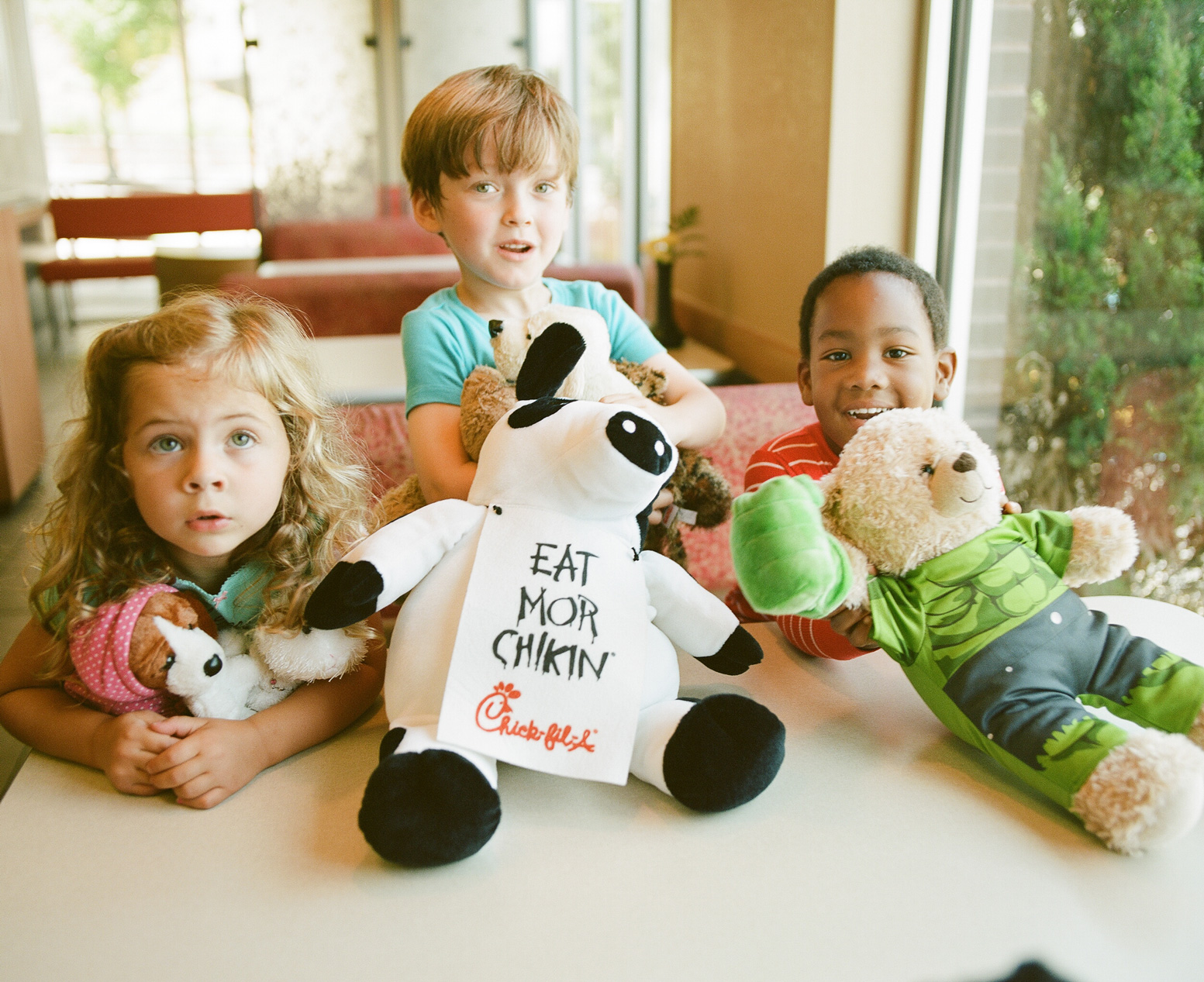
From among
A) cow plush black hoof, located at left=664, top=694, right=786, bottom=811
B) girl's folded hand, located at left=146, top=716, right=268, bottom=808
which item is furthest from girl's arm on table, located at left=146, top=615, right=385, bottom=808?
cow plush black hoof, located at left=664, top=694, right=786, bottom=811

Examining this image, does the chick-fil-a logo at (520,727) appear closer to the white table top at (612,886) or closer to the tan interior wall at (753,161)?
the white table top at (612,886)

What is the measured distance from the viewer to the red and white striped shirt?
1.01 m

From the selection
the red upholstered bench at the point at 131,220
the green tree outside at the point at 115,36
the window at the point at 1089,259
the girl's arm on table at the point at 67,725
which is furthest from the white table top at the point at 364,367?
the green tree outside at the point at 115,36

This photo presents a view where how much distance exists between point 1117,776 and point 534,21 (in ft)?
19.2

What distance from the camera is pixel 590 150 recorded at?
4.56 m

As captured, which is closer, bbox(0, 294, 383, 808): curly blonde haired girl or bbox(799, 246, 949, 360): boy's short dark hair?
bbox(0, 294, 383, 808): curly blonde haired girl

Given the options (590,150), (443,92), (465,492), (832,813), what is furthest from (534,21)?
(832,813)

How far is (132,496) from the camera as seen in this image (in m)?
0.90

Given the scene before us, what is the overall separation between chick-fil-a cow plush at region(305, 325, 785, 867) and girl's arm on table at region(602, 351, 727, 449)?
27 centimetres

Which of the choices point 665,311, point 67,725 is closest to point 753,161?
point 665,311

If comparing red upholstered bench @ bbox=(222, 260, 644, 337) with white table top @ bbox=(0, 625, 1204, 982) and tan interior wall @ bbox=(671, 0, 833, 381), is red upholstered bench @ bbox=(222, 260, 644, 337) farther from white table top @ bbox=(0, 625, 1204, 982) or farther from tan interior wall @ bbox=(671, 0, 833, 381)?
white table top @ bbox=(0, 625, 1204, 982)

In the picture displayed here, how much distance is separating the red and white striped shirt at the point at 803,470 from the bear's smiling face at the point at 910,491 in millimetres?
199

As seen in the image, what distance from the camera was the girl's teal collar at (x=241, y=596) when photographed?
89 cm

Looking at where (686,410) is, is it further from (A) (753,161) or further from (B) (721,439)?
(A) (753,161)
